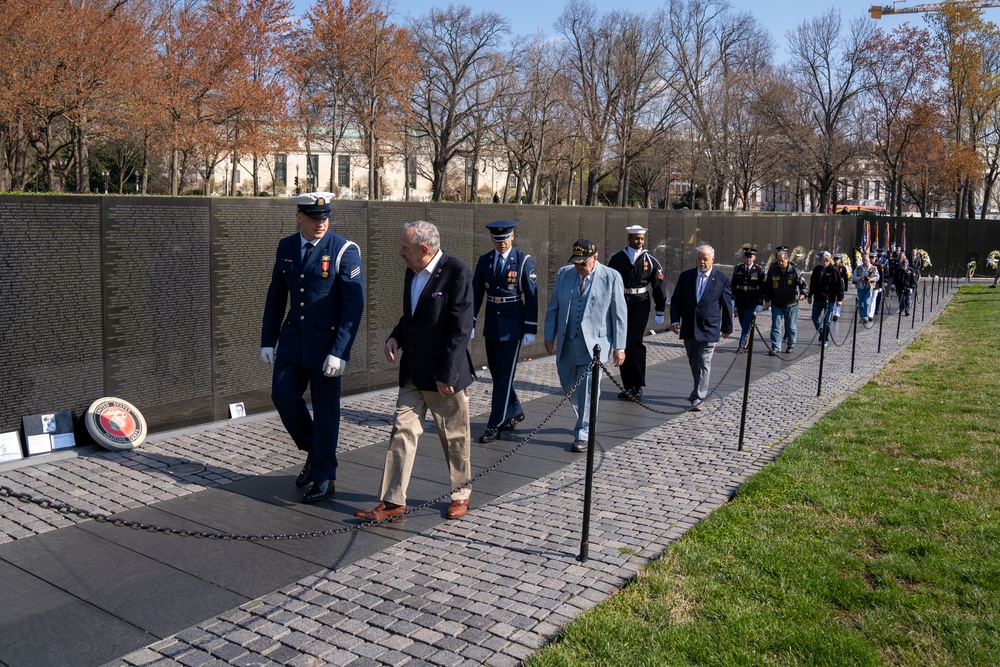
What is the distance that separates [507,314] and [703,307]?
8.78 feet

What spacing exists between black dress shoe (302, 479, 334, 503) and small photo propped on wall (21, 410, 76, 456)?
238 cm

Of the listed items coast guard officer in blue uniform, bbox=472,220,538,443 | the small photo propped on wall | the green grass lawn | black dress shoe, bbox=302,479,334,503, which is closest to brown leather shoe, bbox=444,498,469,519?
black dress shoe, bbox=302,479,334,503

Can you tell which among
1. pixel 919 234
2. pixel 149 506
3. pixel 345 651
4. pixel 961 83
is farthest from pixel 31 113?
pixel 961 83

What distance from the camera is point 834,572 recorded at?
541 centimetres

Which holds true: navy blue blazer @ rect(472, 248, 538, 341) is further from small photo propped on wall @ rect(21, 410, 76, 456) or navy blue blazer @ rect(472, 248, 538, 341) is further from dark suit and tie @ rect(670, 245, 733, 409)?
small photo propped on wall @ rect(21, 410, 76, 456)

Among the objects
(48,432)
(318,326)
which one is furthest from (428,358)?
(48,432)

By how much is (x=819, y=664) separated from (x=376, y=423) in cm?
562

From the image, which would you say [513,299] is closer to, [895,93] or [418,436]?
[418,436]

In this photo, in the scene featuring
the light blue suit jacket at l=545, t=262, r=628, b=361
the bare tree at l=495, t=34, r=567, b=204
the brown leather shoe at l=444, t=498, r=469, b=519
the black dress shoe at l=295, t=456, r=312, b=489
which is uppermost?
the bare tree at l=495, t=34, r=567, b=204

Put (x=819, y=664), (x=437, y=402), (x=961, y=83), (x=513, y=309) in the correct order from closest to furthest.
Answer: (x=819, y=664)
(x=437, y=402)
(x=513, y=309)
(x=961, y=83)

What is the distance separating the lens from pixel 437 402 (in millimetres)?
6285

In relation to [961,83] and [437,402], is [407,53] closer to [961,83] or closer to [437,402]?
[961,83]

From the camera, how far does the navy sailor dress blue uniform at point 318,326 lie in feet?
21.5

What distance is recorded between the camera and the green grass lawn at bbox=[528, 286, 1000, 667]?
4469mm
